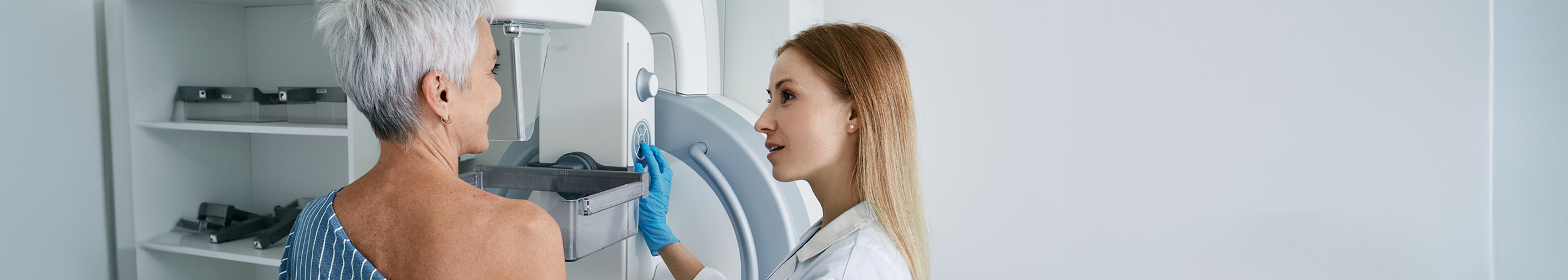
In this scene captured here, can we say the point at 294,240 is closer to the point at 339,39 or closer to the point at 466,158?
the point at 339,39

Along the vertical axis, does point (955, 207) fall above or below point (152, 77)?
below

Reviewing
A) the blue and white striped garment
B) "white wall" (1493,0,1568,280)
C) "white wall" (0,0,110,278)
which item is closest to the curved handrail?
the blue and white striped garment

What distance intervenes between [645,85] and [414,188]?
1.82 feet

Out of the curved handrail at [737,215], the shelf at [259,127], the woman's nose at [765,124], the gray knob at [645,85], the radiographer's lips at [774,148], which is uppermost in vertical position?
the gray knob at [645,85]

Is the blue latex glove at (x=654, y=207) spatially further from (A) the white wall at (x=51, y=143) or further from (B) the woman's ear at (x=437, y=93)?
(A) the white wall at (x=51, y=143)

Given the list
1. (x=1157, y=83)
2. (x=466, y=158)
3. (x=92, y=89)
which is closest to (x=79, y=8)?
(x=92, y=89)

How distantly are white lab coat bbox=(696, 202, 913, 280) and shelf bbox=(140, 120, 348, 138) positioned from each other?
1.27m

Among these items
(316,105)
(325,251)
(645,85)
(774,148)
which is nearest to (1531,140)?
(774,148)

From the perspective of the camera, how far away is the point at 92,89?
6.06 feet

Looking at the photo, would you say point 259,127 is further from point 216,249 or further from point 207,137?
point 207,137

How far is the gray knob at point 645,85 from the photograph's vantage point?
1.38 metres

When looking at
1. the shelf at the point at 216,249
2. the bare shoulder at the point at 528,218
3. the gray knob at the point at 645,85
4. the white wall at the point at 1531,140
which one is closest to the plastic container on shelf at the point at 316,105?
the shelf at the point at 216,249

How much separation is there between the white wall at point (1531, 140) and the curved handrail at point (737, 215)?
141 centimetres

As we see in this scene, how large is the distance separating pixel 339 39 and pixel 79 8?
145 centimetres
